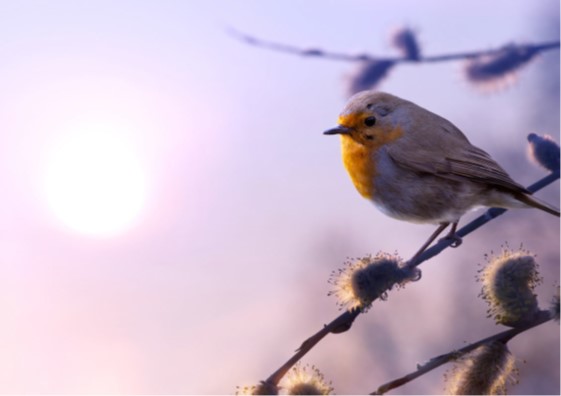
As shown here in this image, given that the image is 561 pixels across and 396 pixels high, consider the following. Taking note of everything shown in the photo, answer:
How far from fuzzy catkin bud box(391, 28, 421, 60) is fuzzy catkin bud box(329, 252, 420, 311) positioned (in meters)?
0.53

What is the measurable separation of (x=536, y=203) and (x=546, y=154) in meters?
0.06

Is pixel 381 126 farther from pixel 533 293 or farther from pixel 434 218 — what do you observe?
pixel 533 293

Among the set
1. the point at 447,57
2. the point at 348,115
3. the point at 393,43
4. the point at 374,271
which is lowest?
the point at 374,271

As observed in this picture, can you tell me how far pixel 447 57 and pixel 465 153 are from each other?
0.52ft

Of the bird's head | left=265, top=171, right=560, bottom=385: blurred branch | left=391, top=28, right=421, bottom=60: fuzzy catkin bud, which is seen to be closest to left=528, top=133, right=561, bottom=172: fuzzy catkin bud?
left=265, top=171, right=560, bottom=385: blurred branch

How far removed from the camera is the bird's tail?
31.2 inches

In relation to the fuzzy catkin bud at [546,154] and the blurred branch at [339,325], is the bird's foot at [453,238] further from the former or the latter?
the fuzzy catkin bud at [546,154]

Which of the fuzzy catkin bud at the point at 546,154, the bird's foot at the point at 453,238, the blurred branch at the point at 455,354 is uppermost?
the fuzzy catkin bud at the point at 546,154

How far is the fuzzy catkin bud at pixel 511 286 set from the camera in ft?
2.27

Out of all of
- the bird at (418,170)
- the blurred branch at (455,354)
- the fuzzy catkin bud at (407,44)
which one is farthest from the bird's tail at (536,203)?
the fuzzy catkin bud at (407,44)

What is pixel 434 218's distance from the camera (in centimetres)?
93

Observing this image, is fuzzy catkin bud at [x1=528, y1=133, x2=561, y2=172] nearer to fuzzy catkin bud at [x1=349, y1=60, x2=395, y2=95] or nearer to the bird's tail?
the bird's tail

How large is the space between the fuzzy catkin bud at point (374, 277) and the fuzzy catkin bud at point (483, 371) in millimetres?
108

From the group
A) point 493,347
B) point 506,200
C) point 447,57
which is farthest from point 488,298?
point 447,57
